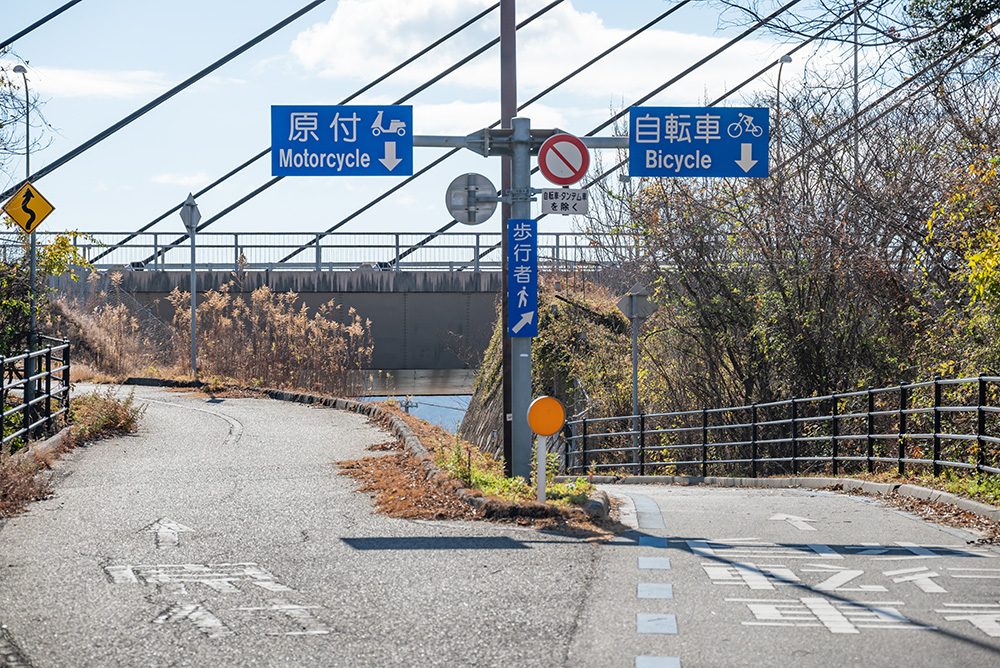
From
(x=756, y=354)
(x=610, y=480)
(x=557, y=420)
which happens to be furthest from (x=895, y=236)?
(x=557, y=420)

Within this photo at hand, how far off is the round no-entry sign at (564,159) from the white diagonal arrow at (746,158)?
311cm

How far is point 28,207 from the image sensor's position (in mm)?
15250

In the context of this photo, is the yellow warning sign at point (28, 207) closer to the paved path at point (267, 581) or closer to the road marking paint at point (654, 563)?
the paved path at point (267, 581)

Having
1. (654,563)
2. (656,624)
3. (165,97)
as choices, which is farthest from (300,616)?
(165,97)

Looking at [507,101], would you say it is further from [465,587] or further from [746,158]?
[465,587]

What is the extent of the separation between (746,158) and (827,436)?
4.94 meters

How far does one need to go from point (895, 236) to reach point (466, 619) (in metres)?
13.2

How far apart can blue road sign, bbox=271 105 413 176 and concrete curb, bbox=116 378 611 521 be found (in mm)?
3734

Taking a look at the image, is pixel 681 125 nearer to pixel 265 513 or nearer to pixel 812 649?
pixel 265 513

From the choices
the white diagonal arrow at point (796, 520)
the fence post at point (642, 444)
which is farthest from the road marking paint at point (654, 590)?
the fence post at point (642, 444)

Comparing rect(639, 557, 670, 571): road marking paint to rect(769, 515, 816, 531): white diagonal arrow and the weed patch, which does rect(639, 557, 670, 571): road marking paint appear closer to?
rect(769, 515, 816, 531): white diagonal arrow

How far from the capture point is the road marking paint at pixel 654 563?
22.1 feet

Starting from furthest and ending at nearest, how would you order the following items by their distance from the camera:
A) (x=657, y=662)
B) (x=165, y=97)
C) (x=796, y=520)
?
(x=165, y=97) < (x=796, y=520) < (x=657, y=662)

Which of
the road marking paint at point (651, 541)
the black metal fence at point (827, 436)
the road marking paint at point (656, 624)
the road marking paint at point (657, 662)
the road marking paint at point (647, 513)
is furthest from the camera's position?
the black metal fence at point (827, 436)
